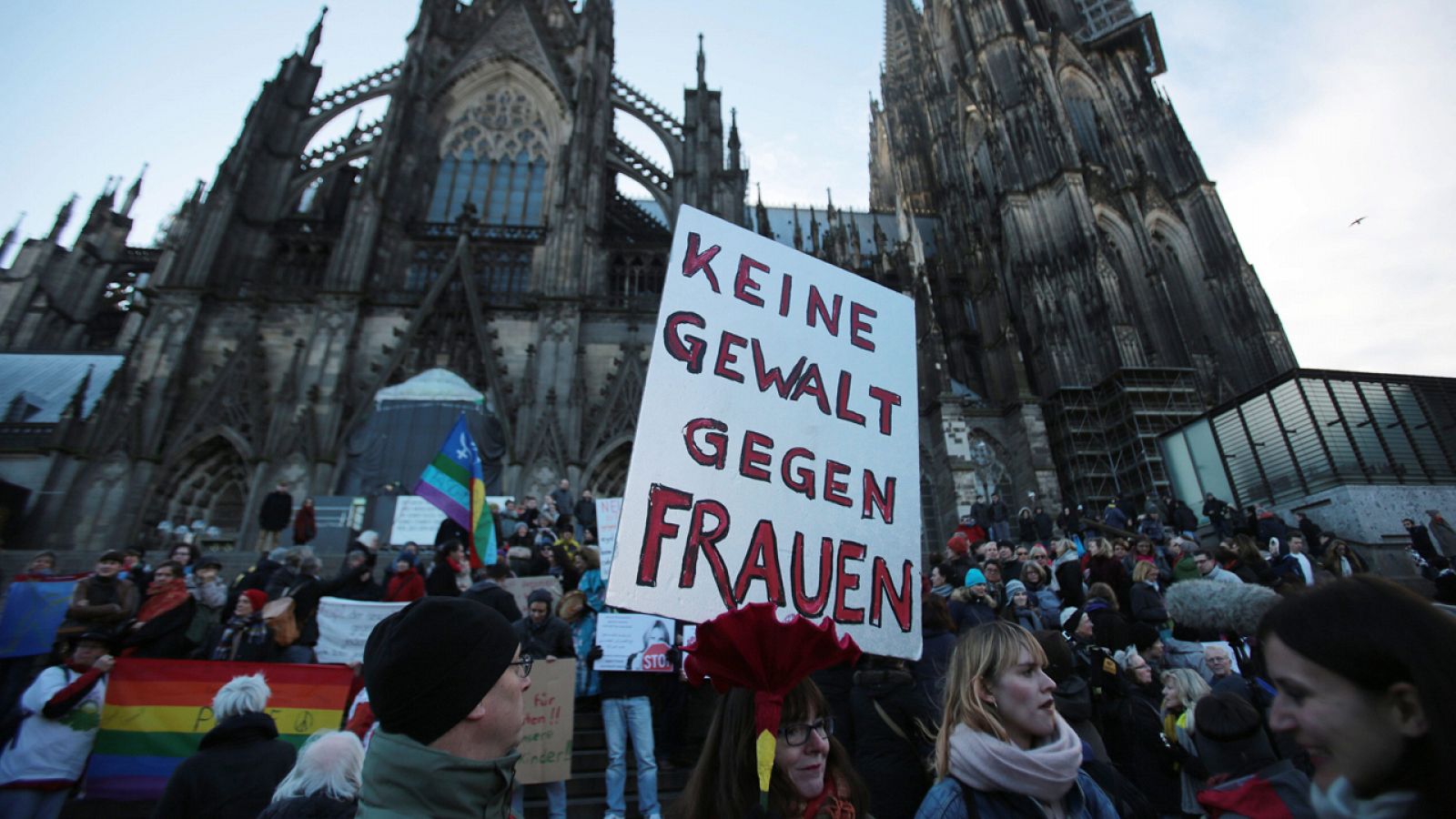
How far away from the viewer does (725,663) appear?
1.85 meters

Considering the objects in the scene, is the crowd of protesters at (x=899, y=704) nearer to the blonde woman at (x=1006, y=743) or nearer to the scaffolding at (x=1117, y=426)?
the blonde woman at (x=1006, y=743)

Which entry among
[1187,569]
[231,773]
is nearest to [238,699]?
[231,773]

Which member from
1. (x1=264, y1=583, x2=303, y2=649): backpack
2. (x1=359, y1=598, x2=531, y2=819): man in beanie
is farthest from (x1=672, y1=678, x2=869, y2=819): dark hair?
(x1=264, y1=583, x2=303, y2=649): backpack

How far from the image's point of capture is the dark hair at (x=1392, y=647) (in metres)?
1.07

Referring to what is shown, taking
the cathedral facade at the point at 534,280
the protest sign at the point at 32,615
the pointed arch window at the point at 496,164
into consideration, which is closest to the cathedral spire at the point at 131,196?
Result: the cathedral facade at the point at 534,280

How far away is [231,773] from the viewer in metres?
2.92

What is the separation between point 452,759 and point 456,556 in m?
6.01

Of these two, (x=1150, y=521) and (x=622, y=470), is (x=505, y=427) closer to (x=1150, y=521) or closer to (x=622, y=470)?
(x=622, y=470)

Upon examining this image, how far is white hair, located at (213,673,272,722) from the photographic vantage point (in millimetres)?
3170

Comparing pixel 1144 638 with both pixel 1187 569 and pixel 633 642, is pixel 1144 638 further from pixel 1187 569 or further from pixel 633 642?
pixel 633 642

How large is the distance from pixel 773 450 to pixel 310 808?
214 centimetres

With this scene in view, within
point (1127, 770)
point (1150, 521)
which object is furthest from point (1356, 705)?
point (1150, 521)

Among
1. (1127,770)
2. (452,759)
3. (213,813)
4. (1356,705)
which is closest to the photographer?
(1356,705)

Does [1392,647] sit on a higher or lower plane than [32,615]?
lower
